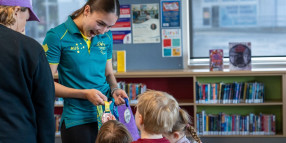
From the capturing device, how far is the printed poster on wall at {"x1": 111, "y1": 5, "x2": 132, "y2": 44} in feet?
15.9

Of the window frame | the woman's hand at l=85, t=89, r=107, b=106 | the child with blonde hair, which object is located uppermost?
the window frame

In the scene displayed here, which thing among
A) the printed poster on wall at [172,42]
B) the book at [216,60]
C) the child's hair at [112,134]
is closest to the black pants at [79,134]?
the child's hair at [112,134]

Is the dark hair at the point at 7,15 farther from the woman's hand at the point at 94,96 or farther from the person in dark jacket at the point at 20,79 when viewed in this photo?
the woman's hand at the point at 94,96

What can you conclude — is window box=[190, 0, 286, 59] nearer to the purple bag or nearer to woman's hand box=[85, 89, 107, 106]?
the purple bag

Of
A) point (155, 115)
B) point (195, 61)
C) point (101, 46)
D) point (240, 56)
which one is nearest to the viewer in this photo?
point (155, 115)

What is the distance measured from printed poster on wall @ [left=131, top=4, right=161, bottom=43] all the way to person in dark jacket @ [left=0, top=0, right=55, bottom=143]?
334 centimetres

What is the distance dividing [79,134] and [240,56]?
9.58 ft

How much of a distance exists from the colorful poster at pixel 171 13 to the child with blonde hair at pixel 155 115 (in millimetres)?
2948

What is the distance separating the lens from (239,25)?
4988mm

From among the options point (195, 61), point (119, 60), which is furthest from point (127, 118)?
point (195, 61)

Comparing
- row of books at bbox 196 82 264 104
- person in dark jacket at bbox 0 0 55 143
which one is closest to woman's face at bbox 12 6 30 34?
person in dark jacket at bbox 0 0 55 143

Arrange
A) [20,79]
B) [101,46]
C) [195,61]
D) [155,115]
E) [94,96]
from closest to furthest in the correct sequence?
1. [20,79]
2. [155,115]
3. [94,96]
4. [101,46]
5. [195,61]

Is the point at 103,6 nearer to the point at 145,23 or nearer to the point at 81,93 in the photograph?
the point at 81,93

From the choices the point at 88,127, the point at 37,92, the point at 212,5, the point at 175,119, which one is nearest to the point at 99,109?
the point at 88,127
